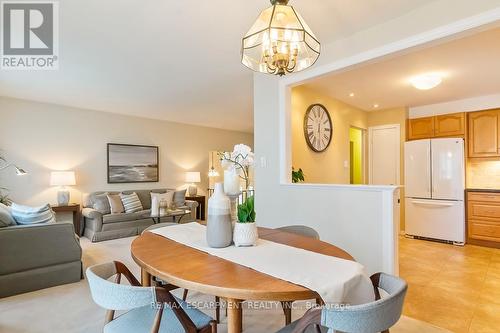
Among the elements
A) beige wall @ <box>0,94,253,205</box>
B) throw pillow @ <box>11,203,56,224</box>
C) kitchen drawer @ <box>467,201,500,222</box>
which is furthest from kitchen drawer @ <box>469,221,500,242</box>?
throw pillow @ <box>11,203,56,224</box>

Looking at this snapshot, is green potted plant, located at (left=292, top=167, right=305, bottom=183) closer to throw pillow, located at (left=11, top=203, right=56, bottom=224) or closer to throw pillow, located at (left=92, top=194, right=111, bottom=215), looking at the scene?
throw pillow, located at (left=11, top=203, right=56, bottom=224)

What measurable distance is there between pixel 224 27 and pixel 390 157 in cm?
425

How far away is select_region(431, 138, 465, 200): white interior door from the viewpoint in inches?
171

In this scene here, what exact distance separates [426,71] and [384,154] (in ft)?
7.49

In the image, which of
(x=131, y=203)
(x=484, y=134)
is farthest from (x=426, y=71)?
(x=131, y=203)

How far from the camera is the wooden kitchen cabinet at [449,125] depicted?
4.60 metres

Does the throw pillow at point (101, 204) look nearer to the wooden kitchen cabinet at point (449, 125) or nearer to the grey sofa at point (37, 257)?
the grey sofa at point (37, 257)

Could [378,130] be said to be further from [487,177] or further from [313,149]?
[313,149]

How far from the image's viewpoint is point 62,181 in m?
4.64

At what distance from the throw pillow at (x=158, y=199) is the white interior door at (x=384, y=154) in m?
4.06

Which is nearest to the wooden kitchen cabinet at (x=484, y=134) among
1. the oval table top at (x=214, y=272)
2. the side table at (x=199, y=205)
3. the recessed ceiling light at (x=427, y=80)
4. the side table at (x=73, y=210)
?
the recessed ceiling light at (x=427, y=80)

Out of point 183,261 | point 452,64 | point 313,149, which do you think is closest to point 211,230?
point 183,261

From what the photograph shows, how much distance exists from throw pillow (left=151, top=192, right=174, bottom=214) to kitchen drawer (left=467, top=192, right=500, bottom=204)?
5119 mm

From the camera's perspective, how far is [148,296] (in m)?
1.10
